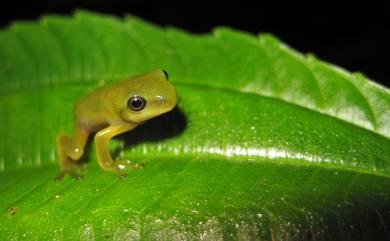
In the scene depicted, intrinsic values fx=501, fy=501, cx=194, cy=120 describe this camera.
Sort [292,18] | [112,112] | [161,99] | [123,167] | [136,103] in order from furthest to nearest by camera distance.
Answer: [292,18] < [112,112] < [136,103] < [161,99] < [123,167]

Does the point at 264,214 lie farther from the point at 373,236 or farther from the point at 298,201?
the point at 373,236

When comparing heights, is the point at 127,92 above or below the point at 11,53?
below

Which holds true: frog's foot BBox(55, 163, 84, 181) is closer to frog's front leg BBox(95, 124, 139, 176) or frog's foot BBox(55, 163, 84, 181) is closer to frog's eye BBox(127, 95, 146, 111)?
frog's front leg BBox(95, 124, 139, 176)

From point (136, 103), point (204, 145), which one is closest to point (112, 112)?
point (136, 103)

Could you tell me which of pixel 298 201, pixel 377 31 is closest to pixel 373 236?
pixel 298 201

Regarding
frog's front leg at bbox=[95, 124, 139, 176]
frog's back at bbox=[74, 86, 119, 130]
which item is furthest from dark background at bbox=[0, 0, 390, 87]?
frog's front leg at bbox=[95, 124, 139, 176]

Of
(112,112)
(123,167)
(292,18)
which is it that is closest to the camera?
(123,167)

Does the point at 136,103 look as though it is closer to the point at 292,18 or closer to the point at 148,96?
the point at 148,96

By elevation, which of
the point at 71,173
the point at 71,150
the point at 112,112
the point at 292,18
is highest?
the point at 292,18
